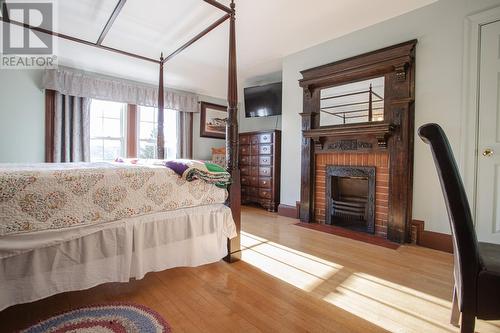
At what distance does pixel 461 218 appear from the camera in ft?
2.94

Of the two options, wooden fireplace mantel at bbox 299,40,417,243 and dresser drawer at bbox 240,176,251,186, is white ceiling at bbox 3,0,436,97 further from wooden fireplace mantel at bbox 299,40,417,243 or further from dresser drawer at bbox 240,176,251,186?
dresser drawer at bbox 240,176,251,186

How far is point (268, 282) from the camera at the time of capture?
5.42ft

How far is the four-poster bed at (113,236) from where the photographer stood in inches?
45.3

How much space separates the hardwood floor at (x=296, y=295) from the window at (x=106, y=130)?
2862 millimetres

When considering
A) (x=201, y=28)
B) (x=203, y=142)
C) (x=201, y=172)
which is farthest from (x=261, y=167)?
(x=201, y=172)

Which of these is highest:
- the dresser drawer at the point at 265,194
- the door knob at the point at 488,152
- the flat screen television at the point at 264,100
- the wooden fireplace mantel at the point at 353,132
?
the flat screen television at the point at 264,100

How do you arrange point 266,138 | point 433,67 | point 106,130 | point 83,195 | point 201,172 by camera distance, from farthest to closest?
point 266,138 < point 106,130 < point 433,67 < point 201,172 < point 83,195

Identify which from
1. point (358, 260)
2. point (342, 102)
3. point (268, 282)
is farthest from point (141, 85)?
point (358, 260)

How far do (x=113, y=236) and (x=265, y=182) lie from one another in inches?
111

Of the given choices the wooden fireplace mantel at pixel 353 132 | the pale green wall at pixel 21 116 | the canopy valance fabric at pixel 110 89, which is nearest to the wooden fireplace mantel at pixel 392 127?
the wooden fireplace mantel at pixel 353 132

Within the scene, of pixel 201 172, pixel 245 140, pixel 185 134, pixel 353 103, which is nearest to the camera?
pixel 201 172

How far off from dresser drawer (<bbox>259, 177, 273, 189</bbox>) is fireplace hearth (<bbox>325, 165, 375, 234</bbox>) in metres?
1.03

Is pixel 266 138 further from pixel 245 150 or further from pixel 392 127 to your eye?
pixel 392 127

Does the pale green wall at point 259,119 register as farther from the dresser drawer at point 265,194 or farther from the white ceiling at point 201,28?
the dresser drawer at point 265,194
